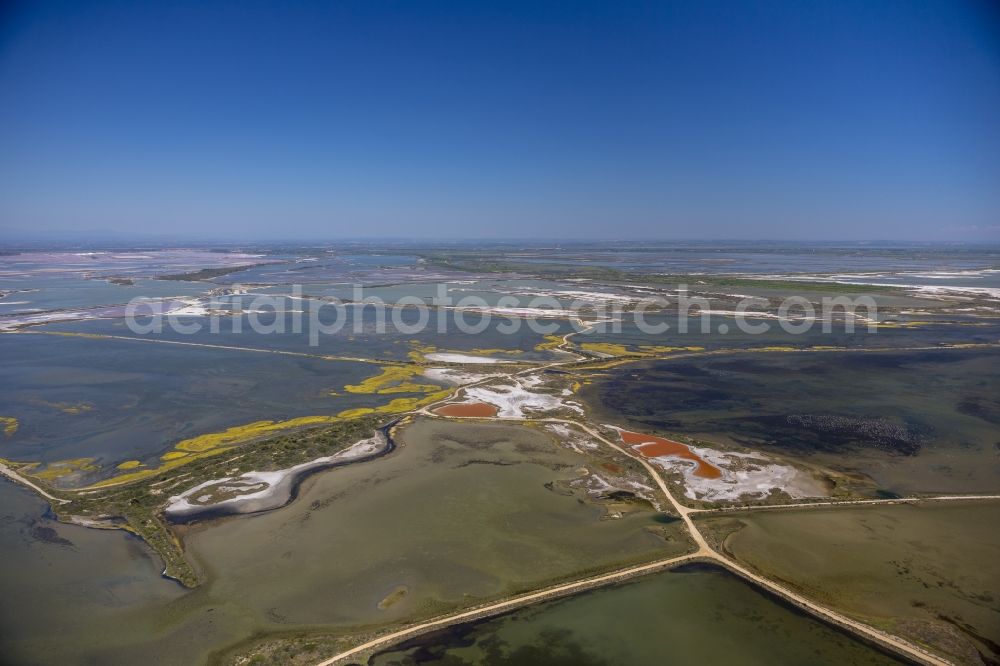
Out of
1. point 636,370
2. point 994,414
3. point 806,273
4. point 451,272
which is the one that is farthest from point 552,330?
point 806,273

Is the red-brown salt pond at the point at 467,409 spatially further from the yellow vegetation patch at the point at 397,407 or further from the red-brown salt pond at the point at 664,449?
the red-brown salt pond at the point at 664,449

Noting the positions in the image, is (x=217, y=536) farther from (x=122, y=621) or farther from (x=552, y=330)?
(x=552, y=330)

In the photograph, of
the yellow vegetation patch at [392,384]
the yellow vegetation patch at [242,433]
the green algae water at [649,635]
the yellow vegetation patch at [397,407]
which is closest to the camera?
the green algae water at [649,635]

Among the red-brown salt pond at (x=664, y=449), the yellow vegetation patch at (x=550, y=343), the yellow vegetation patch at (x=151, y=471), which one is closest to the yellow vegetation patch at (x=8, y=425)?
the yellow vegetation patch at (x=151, y=471)

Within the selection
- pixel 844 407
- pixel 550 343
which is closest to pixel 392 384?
pixel 550 343

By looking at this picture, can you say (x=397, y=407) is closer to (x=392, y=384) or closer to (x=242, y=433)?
(x=392, y=384)

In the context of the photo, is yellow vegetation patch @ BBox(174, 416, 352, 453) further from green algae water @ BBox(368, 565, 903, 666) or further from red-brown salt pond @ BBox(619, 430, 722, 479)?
green algae water @ BBox(368, 565, 903, 666)

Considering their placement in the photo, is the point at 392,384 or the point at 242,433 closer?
the point at 242,433
